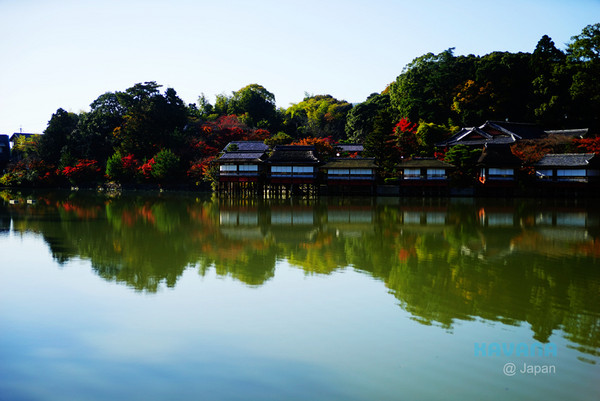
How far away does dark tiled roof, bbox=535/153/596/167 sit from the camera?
35.5 meters

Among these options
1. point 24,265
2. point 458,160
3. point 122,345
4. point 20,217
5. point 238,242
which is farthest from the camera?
point 458,160

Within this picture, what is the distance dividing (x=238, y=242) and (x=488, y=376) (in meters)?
11.3

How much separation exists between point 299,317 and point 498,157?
35.0 meters

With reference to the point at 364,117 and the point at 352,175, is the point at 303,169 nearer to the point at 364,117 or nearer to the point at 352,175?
the point at 352,175

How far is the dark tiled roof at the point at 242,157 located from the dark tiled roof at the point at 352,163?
253 inches

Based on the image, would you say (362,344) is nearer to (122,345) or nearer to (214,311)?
(214,311)

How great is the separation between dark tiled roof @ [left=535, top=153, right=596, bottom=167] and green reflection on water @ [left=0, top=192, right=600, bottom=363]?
1234 centimetres

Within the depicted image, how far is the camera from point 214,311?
8.63 metres

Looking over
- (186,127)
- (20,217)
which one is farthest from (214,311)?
(186,127)

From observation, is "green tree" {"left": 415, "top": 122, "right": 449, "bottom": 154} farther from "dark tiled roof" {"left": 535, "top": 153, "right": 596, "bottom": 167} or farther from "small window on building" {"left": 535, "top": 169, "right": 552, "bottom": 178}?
"small window on building" {"left": 535, "top": 169, "right": 552, "bottom": 178}

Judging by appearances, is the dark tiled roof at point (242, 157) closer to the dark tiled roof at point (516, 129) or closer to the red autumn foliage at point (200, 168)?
the red autumn foliage at point (200, 168)

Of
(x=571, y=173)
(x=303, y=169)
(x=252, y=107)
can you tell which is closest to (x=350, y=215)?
(x=303, y=169)

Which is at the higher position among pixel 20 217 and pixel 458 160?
pixel 458 160

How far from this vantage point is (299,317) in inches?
326
